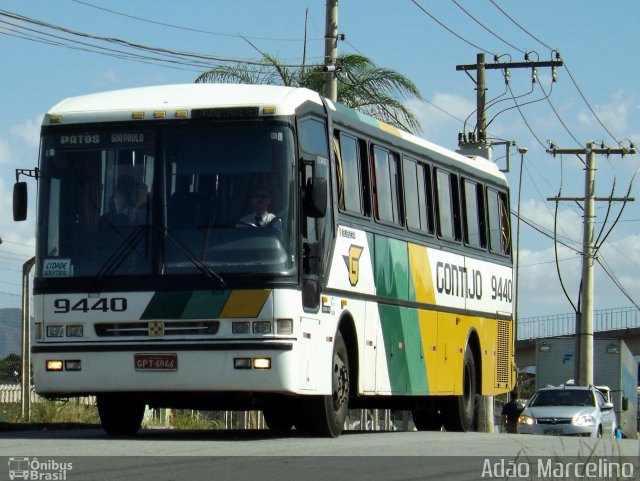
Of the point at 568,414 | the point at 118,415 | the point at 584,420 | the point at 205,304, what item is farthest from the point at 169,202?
Result: the point at 584,420

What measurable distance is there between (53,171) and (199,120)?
155cm

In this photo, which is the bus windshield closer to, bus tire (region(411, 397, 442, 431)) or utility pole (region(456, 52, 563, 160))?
bus tire (region(411, 397, 442, 431))

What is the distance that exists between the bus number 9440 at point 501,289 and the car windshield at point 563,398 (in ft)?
32.6

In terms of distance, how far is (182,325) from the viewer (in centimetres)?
1480

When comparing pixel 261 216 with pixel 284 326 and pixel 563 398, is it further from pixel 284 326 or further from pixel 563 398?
pixel 563 398

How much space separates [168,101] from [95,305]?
2.18m

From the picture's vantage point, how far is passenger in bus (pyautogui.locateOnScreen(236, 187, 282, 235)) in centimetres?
1477

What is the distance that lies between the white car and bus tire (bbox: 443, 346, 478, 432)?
10.2 metres

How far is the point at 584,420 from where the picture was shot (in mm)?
32469

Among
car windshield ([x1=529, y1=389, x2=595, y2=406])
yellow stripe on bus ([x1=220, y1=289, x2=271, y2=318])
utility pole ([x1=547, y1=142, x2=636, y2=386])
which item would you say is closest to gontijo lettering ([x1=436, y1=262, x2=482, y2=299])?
yellow stripe on bus ([x1=220, y1=289, x2=271, y2=318])

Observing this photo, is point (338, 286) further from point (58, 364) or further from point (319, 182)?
point (58, 364)

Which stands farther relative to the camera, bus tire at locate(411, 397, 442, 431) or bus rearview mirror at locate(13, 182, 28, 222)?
bus tire at locate(411, 397, 442, 431)

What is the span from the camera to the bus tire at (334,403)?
15547 millimetres
